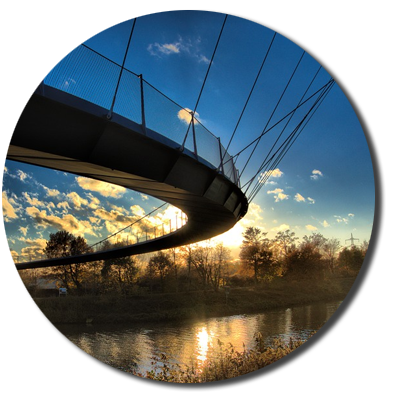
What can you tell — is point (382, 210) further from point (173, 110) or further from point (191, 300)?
point (191, 300)

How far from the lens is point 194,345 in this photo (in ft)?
88.3

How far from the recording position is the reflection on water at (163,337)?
23.8 m

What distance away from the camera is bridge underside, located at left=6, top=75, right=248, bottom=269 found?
7.68 metres

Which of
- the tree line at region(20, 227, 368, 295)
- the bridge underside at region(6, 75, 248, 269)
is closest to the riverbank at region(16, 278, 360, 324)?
the tree line at region(20, 227, 368, 295)

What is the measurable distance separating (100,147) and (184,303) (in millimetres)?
31665

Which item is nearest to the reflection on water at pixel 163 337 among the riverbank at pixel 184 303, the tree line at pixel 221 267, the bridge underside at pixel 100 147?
the riverbank at pixel 184 303

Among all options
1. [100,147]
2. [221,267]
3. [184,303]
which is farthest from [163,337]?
[100,147]

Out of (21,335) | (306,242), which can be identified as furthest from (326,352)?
(306,242)

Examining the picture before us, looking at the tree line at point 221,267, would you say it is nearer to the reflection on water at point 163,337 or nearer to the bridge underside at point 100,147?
the reflection on water at point 163,337

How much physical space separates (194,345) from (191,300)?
13.3 meters

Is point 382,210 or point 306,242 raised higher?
point 382,210

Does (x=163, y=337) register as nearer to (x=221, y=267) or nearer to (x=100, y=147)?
(x=221, y=267)

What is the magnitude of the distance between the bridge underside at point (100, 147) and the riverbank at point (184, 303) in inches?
985

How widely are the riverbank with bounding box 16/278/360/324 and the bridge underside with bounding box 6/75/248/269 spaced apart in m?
25.0
